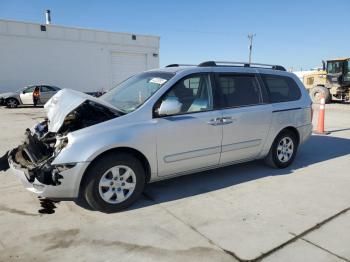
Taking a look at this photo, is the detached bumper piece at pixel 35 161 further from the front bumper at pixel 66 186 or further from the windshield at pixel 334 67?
the windshield at pixel 334 67

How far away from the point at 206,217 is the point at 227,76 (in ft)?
7.01

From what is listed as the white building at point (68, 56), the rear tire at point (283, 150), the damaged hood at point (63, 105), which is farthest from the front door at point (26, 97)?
the rear tire at point (283, 150)

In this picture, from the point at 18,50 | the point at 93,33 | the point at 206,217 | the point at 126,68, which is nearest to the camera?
the point at 206,217

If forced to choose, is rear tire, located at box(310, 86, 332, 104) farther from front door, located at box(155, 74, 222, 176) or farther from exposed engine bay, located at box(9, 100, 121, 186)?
exposed engine bay, located at box(9, 100, 121, 186)

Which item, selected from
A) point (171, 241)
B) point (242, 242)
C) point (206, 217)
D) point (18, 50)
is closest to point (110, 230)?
point (171, 241)

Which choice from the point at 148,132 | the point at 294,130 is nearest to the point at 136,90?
→ the point at 148,132

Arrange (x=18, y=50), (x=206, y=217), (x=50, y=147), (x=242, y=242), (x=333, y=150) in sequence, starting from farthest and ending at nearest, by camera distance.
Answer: (x=18, y=50) → (x=333, y=150) → (x=50, y=147) → (x=206, y=217) → (x=242, y=242)

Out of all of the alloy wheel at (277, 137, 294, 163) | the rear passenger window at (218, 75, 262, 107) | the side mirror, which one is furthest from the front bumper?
the alloy wheel at (277, 137, 294, 163)

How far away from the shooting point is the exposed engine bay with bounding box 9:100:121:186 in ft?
11.6

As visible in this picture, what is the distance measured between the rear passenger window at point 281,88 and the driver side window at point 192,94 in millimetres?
1283

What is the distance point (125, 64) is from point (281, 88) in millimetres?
24632

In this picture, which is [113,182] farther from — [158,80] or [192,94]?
[192,94]

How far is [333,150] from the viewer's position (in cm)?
716

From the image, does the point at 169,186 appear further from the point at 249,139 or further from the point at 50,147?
the point at 50,147
